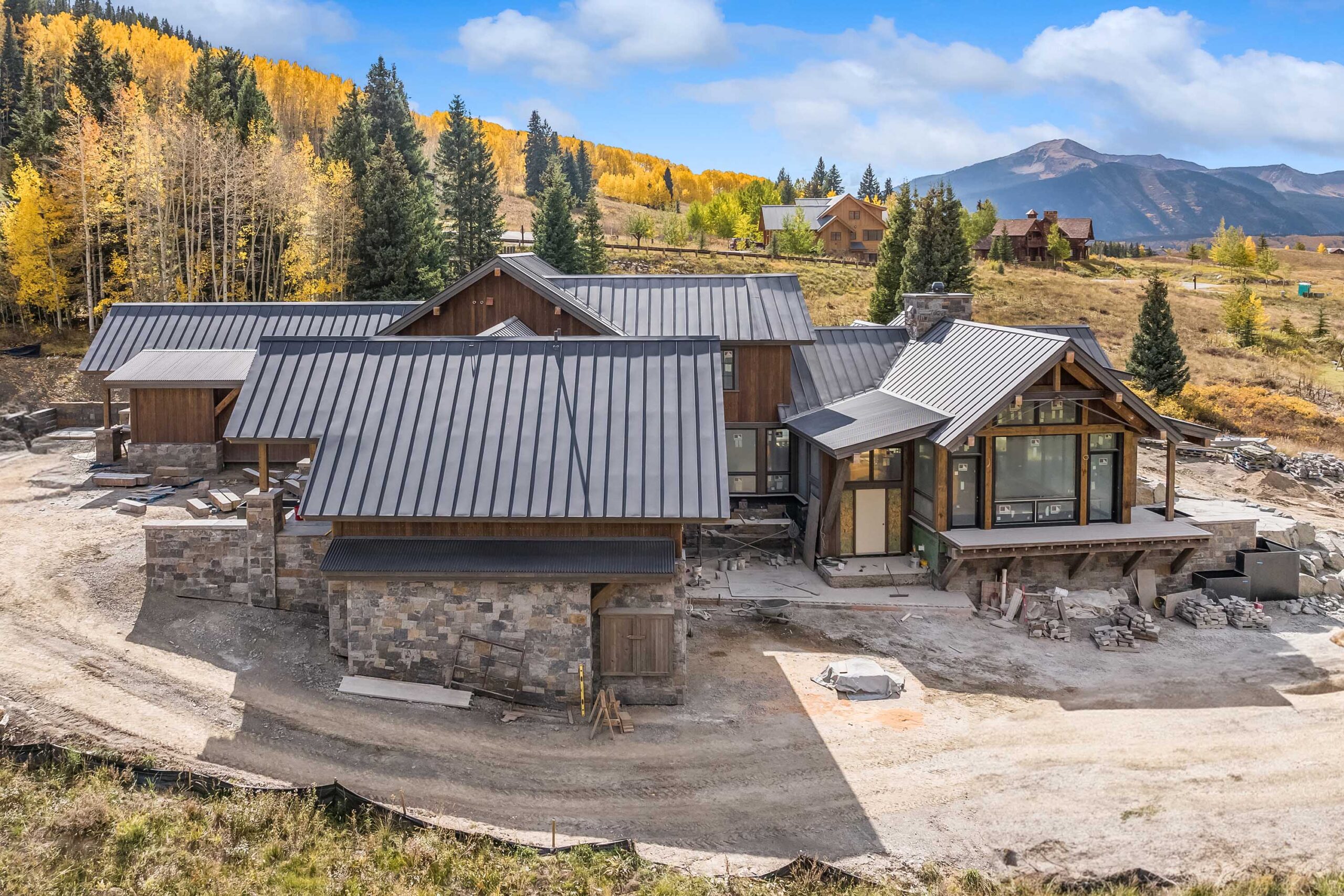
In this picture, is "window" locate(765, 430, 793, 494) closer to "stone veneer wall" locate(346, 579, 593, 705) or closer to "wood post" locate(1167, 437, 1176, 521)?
"wood post" locate(1167, 437, 1176, 521)

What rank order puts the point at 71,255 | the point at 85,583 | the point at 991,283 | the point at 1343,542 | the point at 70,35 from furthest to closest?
the point at 70,35, the point at 991,283, the point at 71,255, the point at 1343,542, the point at 85,583

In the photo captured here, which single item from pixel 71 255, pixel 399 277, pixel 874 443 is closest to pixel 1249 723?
pixel 874 443

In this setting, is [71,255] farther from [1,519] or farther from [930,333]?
[930,333]

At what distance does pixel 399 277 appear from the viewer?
145 feet

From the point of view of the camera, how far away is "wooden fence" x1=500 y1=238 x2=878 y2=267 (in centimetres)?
7406

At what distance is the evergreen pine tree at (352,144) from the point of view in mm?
49781

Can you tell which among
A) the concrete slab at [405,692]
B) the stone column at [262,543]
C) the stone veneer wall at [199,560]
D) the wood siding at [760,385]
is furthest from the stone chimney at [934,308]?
the stone veneer wall at [199,560]

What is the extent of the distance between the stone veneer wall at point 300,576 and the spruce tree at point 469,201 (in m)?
40.2

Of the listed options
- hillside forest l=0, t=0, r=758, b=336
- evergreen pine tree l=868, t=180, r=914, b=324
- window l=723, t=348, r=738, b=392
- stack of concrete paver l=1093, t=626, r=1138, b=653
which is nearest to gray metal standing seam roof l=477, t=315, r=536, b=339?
window l=723, t=348, r=738, b=392

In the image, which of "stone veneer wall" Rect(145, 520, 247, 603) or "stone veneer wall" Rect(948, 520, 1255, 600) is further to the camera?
"stone veneer wall" Rect(948, 520, 1255, 600)

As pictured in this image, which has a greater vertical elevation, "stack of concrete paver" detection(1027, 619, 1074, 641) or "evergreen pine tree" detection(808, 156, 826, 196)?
"evergreen pine tree" detection(808, 156, 826, 196)

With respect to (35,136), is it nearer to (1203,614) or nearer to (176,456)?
(176,456)

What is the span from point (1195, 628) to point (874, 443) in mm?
8052

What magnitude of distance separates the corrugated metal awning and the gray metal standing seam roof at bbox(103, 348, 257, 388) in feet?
38.1
